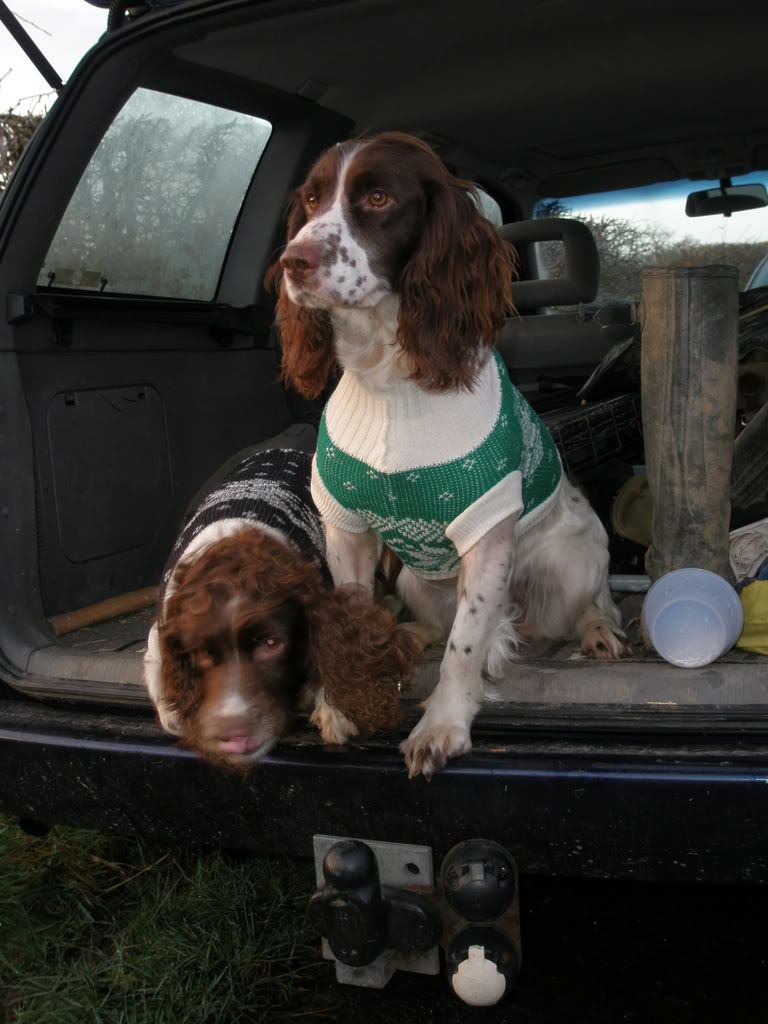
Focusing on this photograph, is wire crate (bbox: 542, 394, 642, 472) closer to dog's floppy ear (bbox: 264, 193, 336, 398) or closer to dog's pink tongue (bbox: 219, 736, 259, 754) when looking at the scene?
dog's floppy ear (bbox: 264, 193, 336, 398)

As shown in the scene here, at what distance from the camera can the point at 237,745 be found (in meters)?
2.26

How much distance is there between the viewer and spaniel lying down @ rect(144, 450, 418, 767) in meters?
2.28

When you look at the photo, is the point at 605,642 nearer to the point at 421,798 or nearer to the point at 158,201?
the point at 421,798

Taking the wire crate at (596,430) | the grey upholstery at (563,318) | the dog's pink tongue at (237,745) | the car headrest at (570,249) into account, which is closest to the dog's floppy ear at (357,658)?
the dog's pink tongue at (237,745)

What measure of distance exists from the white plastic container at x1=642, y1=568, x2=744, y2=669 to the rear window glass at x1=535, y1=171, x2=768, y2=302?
6.45ft

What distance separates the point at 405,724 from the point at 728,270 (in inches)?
48.6

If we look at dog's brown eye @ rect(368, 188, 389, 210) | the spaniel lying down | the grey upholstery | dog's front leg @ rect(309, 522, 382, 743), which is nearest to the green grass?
the spaniel lying down

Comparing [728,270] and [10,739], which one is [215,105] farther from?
[10,739]

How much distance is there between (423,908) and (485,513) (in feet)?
2.77

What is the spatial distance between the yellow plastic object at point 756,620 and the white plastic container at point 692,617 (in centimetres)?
5

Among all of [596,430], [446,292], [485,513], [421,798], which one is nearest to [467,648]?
[485,513]

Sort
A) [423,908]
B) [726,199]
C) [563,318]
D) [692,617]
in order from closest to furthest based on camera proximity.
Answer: [423,908] < [692,617] < [726,199] < [563,318]

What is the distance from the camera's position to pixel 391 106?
4000 millimetres

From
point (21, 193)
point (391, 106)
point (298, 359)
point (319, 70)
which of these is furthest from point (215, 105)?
point (298, 359)
